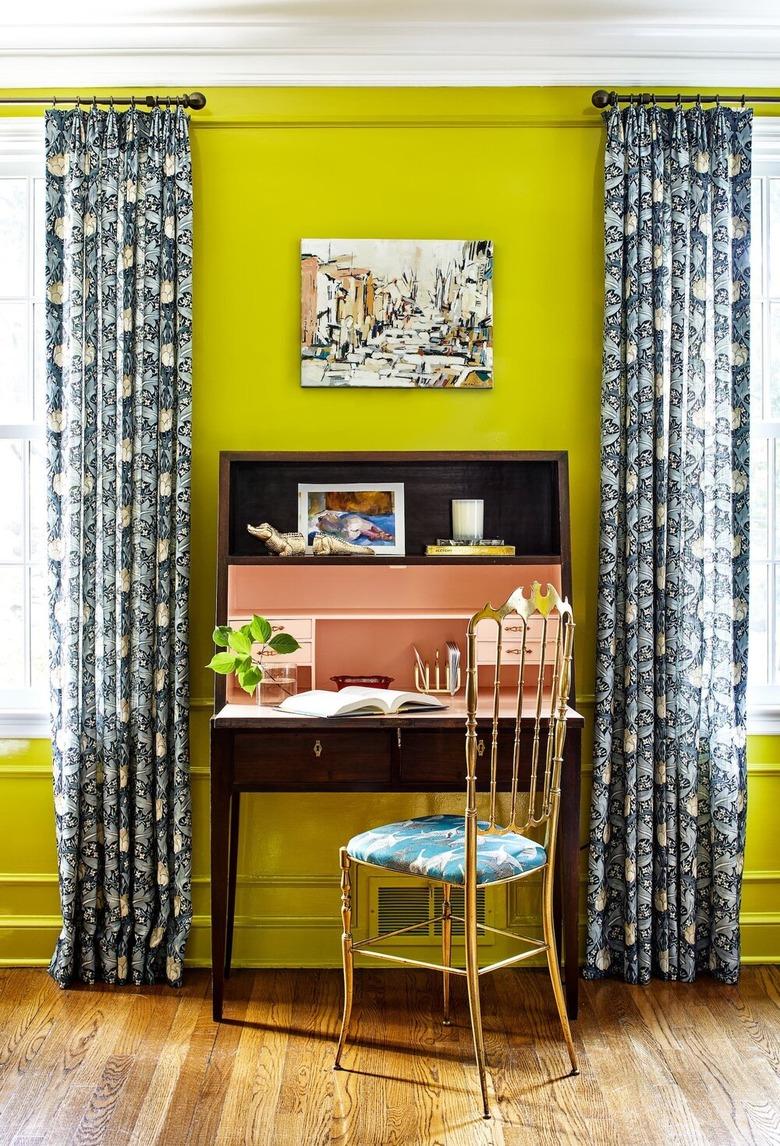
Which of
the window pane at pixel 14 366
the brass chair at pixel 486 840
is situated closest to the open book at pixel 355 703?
the brass chair at pixel 486 840

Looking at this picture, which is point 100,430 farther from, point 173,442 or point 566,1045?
point 566,1045

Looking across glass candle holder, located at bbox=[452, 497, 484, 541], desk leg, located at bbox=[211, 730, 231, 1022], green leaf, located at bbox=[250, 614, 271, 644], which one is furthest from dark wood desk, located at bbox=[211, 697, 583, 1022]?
glass candle holder, located at bbox=[452, 497, 484, 541]

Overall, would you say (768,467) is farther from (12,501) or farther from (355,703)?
(12,501)

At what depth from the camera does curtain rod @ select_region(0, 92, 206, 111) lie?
9.38 feet

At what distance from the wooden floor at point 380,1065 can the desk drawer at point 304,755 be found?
0.70 meters

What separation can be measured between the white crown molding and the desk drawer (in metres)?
1.99

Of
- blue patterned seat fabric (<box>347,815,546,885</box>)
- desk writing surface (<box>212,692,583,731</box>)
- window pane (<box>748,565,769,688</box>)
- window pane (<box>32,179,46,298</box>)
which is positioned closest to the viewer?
blue patterned seat fabric (<box>347,815,546,885</box>)

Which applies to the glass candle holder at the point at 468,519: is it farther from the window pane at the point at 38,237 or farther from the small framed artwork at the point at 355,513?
the window pane at the point at 38,237

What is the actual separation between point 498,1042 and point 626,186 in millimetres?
2472

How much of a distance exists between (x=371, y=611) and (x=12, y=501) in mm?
1243

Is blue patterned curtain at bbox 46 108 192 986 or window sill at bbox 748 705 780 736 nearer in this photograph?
blue patterned curtain at bbox 46 108 192 986

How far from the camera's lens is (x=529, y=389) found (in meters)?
3.00

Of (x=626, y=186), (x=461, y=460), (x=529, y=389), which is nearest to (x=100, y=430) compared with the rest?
(x=461, y=460)

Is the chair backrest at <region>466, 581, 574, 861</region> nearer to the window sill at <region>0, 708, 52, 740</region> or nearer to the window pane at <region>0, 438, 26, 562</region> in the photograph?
the window sill at <region>0, 708, 52, 740</region>
